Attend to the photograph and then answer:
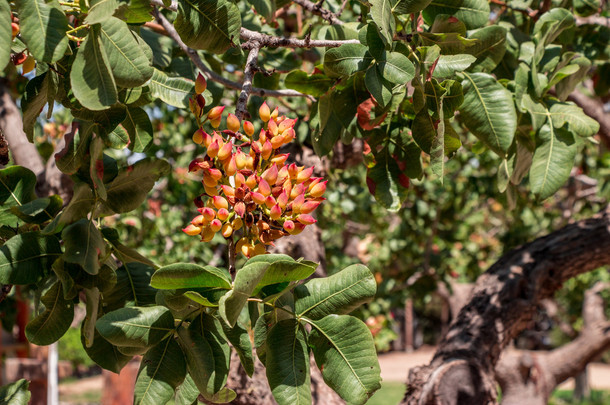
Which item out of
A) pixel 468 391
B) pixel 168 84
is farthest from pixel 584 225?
pixel 168 84

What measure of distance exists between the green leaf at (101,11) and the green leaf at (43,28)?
0.05 meters

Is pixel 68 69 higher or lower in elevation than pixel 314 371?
higher

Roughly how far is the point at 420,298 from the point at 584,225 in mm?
1905

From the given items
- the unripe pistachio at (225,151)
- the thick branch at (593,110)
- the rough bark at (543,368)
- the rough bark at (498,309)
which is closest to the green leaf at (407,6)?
the unripe pistachio at (225,151)

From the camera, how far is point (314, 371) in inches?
75.4

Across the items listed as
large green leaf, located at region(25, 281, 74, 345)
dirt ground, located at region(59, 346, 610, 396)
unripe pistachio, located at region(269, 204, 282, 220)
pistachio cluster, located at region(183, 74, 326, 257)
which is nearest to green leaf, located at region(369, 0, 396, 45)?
pistachio cluster, located at region(183, 74, 326, 257)

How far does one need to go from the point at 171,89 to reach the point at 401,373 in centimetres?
1349

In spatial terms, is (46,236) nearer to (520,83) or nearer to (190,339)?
(190,339)

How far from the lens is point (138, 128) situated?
3.71 ft

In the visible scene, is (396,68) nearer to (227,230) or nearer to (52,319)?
(227,230)

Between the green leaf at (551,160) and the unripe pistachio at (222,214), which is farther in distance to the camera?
the green leaf at (551,160)

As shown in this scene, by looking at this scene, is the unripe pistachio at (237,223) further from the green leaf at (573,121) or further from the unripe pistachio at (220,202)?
the green leaf at (573,121)

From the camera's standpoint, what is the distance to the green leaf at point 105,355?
3.20 feet

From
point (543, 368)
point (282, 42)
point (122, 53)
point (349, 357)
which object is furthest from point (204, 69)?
point (543, 368)
